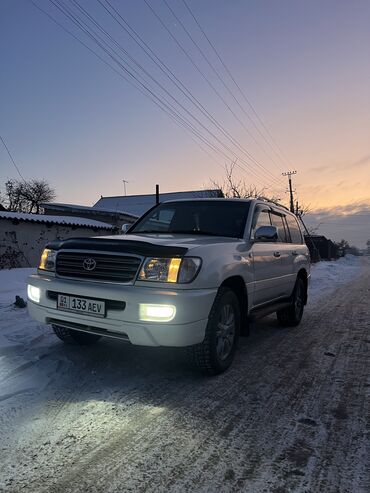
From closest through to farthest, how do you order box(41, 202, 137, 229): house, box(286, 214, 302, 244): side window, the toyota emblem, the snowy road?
1. the snowy road
2. the toyota emblem
3. box(286, 214, 302, 244): side window
4. box(41, 202, 137, 229): house

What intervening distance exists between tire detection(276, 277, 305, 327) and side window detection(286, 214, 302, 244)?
2.33 ft

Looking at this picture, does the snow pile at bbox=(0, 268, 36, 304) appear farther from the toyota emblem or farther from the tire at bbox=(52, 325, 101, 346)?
the toyota emblem

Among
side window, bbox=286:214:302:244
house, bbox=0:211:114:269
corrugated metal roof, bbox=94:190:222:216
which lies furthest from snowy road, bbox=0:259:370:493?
corrugated metal roof, bbox=94:190:222:216

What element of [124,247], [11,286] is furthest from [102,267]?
Result: [11,286]

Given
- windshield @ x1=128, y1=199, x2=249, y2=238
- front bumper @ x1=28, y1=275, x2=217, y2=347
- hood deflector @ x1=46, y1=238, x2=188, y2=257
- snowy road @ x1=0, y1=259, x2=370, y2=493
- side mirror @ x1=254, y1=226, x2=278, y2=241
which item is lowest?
snowy road @ x1=0, y1=259, x2=370, y2=493

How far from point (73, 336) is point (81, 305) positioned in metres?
1.15

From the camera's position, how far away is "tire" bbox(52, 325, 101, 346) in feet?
15.3

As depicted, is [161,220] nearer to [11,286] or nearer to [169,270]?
[169,270]

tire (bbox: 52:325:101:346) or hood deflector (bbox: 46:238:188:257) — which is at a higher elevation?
hood deflector (bbox: 46:238:188:257)

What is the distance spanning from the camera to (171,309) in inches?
133

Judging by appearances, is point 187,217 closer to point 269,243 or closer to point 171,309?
point 269,243

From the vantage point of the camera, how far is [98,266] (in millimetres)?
3746

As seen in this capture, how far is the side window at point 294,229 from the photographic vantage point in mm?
6834

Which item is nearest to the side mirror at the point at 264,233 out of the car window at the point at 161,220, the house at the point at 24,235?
the car window at the point at 161,220
